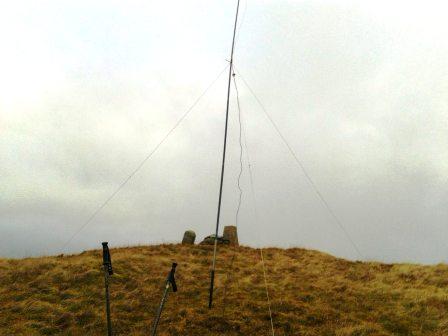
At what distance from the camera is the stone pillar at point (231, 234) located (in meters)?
31.3

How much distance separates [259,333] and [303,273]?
9200mm

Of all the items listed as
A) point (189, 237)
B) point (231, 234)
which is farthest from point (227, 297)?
point (189, 237)

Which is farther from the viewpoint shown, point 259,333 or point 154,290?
point 154,290

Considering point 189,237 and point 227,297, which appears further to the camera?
point 189,237

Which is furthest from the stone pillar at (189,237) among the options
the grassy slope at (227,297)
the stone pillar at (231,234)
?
the grassy slope at (227,297)

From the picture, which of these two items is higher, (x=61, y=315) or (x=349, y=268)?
(x=349, y=268)

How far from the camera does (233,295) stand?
19078mm

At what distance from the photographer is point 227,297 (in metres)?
18.8

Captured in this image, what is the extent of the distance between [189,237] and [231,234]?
11.7ft

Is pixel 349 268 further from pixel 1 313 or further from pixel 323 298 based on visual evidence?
pixel 1 313

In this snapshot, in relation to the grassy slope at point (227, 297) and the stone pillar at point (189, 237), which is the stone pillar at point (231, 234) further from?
the grassy slope at point (227, 297)

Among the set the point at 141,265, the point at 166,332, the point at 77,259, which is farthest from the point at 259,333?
the point at 77,259

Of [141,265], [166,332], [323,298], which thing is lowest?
[166,332]

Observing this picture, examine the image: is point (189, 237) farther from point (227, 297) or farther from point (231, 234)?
point (227, 297)
